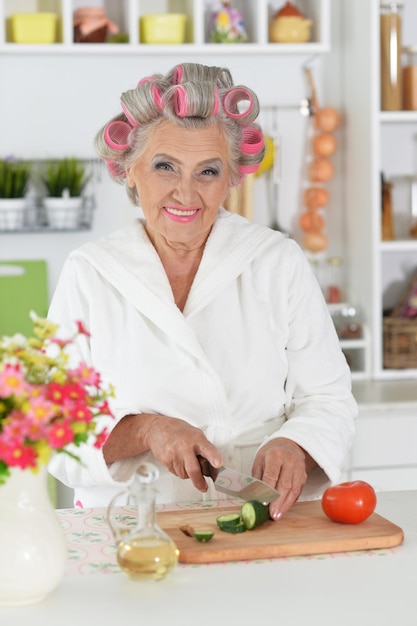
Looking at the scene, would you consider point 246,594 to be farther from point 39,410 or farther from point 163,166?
point 163,166

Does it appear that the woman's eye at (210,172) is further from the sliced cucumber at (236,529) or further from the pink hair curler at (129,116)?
the sliced cucumber at (236,529)

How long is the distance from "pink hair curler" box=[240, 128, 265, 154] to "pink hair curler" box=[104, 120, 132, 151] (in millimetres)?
232

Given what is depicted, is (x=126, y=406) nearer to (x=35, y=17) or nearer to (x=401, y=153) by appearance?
(x=35, y=17)

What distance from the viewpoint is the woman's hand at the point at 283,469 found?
1822 mm

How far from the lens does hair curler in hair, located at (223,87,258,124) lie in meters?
2.06

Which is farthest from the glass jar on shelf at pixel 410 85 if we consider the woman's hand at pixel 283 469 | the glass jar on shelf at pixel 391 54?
the woman's hand at pixel 283 469

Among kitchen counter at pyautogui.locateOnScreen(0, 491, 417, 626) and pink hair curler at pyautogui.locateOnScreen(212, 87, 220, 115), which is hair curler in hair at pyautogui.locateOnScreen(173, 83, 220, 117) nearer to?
pink hair curler at pyautogui.locateOnScreen(212, 87, 220, 115)

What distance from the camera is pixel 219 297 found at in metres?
2.15

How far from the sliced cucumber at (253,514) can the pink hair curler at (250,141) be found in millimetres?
785

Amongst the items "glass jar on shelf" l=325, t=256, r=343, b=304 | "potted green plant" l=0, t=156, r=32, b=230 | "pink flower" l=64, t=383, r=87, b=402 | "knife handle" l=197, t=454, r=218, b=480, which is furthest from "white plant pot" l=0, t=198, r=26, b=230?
"pink flower" l=64, t=383, r=87, b=402

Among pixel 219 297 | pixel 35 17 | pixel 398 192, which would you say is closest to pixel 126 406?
pixel 219 297

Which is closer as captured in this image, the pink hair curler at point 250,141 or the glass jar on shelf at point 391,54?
the pink hair curler at point 250,141

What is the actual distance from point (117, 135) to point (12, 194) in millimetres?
1454

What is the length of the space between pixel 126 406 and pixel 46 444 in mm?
784
